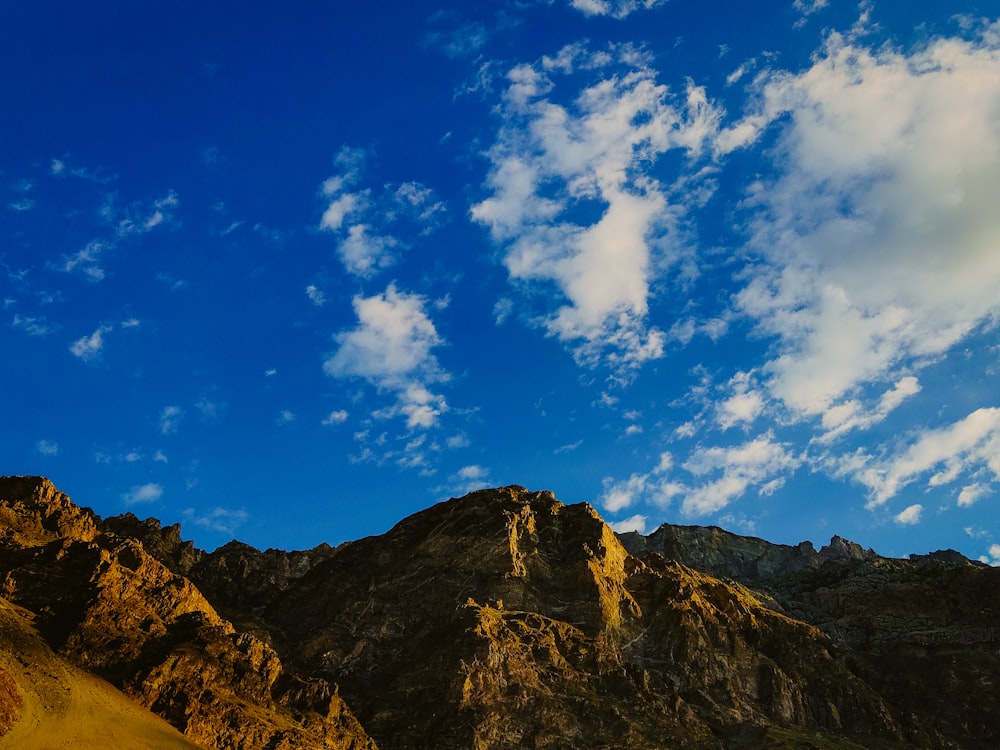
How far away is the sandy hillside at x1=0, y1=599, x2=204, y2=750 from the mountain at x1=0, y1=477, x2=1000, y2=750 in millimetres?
1146

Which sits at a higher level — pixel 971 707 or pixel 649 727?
pixel 971 707

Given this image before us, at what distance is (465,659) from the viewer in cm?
15388

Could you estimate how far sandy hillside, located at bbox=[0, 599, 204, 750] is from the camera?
102562 mm

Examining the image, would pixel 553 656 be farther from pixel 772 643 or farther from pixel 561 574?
pixel 772 643

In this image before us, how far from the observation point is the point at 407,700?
150750 mm

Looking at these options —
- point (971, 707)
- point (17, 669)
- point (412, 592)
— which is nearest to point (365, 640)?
point (412, 592)

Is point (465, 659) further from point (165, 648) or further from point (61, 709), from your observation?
point (61, 709)

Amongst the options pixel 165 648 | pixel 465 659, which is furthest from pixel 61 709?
pixel 465 659

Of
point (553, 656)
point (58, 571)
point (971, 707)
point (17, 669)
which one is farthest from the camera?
point (971, 707)

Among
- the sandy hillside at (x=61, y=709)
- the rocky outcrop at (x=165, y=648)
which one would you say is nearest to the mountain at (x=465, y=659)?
the rocky outcrop at (x=165, y=648)

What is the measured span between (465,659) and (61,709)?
2652 inches

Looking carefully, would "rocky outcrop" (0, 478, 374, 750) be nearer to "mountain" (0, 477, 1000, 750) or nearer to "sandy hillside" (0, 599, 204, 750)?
"mountain" (0, 477, 1000, 750)

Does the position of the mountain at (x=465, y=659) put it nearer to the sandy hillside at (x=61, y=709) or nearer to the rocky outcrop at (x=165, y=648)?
the rocky outcrop at (x=165, y=648)

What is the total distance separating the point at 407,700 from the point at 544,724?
24375mm
